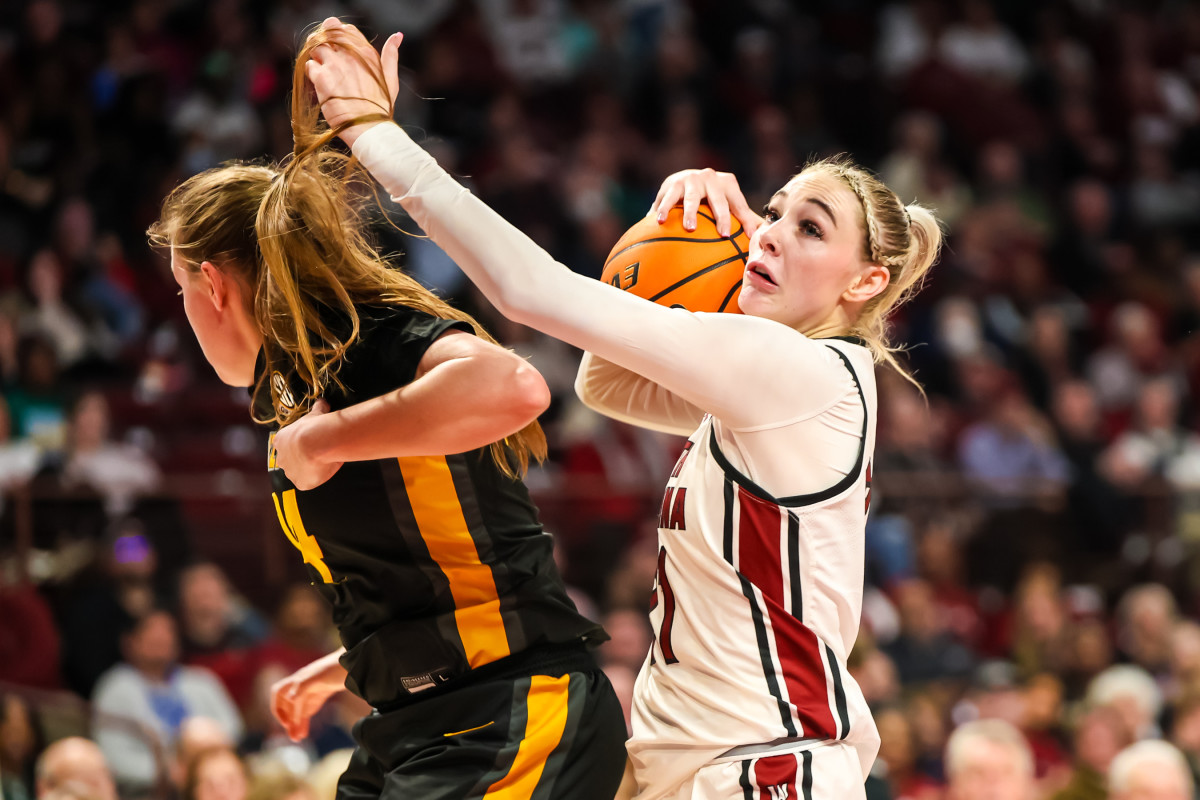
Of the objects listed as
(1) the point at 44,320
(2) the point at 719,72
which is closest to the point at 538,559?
(1) the point at 44,320

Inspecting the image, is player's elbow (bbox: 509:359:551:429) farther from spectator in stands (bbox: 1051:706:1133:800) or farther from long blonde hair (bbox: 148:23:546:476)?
spectator in stands (bbox: 1051:706:1133:800)

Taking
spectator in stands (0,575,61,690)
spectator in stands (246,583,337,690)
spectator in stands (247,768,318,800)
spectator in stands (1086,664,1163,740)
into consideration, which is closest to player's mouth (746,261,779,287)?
spectator in stands (247,768,318,800)

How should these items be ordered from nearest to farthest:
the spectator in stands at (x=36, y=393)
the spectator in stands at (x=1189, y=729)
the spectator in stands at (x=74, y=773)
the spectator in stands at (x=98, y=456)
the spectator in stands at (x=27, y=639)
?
the spectator in stands at (x=74, y=773) < the spectator in stands at (x=1189, y=729) < the spectator in stands at (x=27, y=639) < the spectator in stands at (x=98, y=456) < the spectator in stands at (x=36, y=393)

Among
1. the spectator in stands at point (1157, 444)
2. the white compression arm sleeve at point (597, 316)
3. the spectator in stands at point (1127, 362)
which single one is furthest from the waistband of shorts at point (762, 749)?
the spectator in stands at point (1127, 362)

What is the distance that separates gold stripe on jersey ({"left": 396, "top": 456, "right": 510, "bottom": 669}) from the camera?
2.63m

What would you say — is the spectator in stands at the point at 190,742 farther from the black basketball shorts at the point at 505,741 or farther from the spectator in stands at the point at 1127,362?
the spectator in stands at the point at 1127,362

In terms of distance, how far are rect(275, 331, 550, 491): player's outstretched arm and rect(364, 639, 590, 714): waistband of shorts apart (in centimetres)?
48

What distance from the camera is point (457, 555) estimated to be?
8.71ft

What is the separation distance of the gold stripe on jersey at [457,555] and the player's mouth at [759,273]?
2.42 ft

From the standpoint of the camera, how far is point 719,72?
1320 cm

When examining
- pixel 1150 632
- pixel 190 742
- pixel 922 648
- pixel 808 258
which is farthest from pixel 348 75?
pixel 1150 632

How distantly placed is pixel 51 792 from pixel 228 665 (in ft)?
6.20

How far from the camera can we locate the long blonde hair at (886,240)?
2867mm

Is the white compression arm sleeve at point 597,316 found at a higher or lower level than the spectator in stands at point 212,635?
higher
